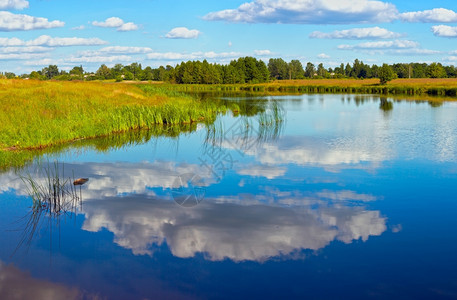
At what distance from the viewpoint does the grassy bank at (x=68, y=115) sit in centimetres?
1853

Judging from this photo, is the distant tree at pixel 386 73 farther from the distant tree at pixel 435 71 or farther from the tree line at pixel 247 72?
the distant tree at pixel 435 71

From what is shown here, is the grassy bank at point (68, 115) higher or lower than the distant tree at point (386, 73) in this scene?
lower

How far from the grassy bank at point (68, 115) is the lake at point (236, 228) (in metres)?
2.40

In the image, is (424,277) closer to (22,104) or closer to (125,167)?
(125,167)

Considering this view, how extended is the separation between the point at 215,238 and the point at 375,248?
10.0 feet

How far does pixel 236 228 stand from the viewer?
9.27 meters

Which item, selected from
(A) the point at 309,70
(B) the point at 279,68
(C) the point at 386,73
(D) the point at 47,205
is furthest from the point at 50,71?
(D) the point at 47,205

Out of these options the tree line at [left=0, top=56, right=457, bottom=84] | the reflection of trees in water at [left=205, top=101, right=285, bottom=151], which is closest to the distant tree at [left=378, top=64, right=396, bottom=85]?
the tree line at [left=0, top=56, right=457, bottom=84]

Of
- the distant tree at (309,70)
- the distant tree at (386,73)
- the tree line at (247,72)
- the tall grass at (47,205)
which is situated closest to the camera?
the tall grass at (47,205)

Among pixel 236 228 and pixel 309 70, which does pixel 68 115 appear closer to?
pixel 236 228

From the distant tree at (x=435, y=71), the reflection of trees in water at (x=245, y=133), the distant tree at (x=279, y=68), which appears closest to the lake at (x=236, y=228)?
the reflection of trees in water at (x=245, y=133)

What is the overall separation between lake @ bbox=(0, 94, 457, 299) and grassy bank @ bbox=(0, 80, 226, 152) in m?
2.40

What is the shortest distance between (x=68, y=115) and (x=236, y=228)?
54.8 ft

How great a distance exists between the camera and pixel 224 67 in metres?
119
